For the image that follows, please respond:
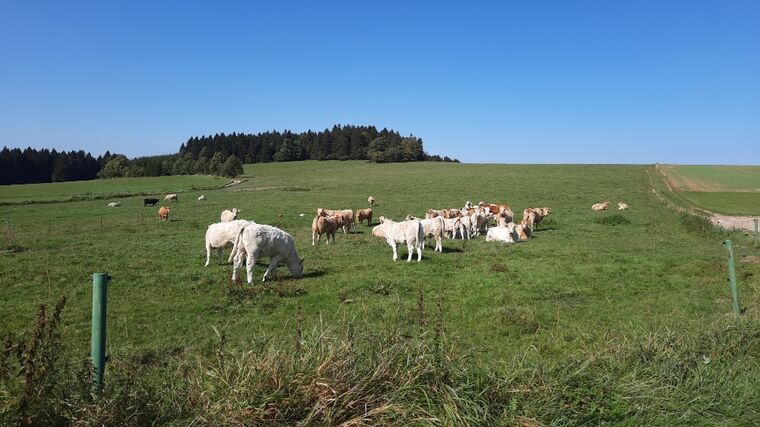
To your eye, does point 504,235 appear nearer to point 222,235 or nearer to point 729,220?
point 222,235

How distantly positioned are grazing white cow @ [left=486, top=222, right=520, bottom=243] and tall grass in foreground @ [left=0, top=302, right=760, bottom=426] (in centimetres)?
1762

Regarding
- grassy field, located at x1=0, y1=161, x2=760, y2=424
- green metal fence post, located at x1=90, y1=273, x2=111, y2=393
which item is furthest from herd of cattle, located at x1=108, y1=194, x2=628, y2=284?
green metal fence post, located at x1=90, y1=273, x2=111, y2=393

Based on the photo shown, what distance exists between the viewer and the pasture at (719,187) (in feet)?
127

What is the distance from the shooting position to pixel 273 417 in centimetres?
468

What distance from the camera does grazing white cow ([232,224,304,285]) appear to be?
1402 cm

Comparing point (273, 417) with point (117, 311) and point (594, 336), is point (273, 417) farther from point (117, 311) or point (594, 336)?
point (117, 311)

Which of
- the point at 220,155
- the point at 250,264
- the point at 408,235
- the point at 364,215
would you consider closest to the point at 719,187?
the point at 364,215

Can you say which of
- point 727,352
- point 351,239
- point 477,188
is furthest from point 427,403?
point 477,188

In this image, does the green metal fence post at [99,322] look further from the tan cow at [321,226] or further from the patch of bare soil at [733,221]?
the patch of bare soil at [733,221]

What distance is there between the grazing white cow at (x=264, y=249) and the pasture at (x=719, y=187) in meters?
32.2

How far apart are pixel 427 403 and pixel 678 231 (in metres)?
26.3

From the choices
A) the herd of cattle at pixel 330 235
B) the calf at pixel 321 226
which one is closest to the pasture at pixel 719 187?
the herd of cattle at pixel 330 235

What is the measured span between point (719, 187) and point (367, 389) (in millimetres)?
61678

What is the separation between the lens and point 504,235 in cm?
2384
